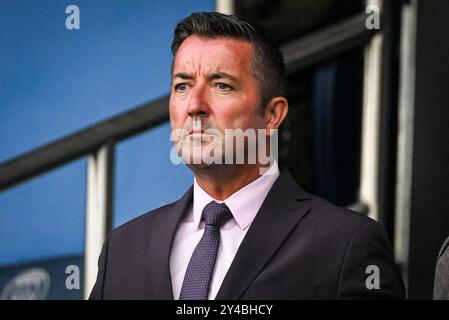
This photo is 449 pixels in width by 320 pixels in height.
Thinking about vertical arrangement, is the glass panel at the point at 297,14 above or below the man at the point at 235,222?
above

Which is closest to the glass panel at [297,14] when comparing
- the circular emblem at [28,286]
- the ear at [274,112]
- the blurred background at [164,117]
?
the blurred background at [164,117]

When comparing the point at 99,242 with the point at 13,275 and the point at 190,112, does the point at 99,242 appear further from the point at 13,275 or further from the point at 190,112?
the point at 190,112

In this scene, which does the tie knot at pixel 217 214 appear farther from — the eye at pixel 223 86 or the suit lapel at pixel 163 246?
the eye at pixel 223 86

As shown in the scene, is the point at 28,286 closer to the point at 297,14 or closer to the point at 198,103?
the point at 198,103

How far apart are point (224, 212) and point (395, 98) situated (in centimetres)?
86

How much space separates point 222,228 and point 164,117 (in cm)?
51

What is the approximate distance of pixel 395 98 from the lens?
257cm

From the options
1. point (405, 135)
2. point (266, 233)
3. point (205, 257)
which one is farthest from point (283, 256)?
point (405, 135)

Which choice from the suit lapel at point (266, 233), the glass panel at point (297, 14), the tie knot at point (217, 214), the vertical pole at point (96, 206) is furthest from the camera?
the glass panel at point (297, 14)

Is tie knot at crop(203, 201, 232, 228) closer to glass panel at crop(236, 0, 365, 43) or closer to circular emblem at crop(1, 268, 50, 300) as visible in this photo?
circular emblem at crop(1, 268, 50, 300)

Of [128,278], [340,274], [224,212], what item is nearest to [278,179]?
[224,212]

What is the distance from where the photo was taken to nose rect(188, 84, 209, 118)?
188 centimetres

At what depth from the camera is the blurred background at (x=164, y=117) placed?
87.9 inches

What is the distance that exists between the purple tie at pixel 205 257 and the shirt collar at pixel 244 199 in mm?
17
